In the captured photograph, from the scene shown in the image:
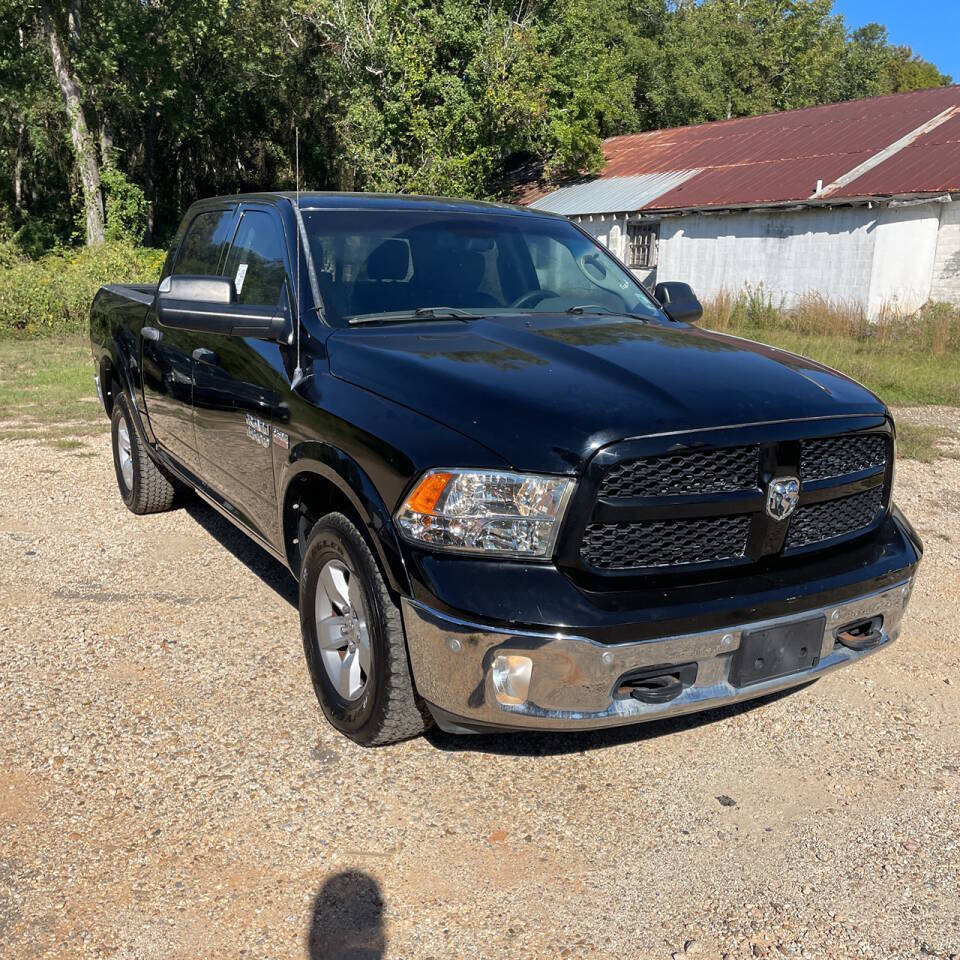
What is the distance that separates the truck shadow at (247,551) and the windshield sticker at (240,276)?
4.53ft

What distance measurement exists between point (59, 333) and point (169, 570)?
38.4ft

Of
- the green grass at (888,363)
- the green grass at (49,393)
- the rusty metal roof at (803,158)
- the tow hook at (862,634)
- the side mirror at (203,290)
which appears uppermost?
the rusty metal roof at (803,158)

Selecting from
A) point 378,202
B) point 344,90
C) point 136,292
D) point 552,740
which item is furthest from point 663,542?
point 344,90

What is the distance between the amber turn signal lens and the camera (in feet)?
9.11

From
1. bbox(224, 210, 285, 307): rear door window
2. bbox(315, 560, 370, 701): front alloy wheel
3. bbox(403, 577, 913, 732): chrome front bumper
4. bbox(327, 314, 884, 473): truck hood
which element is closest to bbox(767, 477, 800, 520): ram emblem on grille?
bbox(327, 314, 884, 473): truck hood

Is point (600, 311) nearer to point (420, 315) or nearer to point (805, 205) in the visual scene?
point (420, 315)

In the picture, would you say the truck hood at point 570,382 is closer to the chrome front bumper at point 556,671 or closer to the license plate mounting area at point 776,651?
the chrome front bumper at point 556,671

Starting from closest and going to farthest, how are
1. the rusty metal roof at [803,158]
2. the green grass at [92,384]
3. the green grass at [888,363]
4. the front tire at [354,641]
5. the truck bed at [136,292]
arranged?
1. the front tire at [354,641]
2. the truck bed at [136,292]
3. the green grass at [92,384]
4. the green grass at [888,363]
5. the rusty metal roof at [803,158]

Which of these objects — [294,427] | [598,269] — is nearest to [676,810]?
[294,427]

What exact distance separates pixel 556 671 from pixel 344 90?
25472 mm

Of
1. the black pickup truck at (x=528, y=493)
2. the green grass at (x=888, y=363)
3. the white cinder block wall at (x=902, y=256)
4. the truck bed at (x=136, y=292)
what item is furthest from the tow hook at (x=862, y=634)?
the white cinder block wall at (x=902, y=256)

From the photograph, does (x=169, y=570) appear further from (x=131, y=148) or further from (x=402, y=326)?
(x=131, y=148)

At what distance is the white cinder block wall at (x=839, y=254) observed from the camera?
1773 cm

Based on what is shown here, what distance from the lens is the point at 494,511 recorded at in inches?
108
